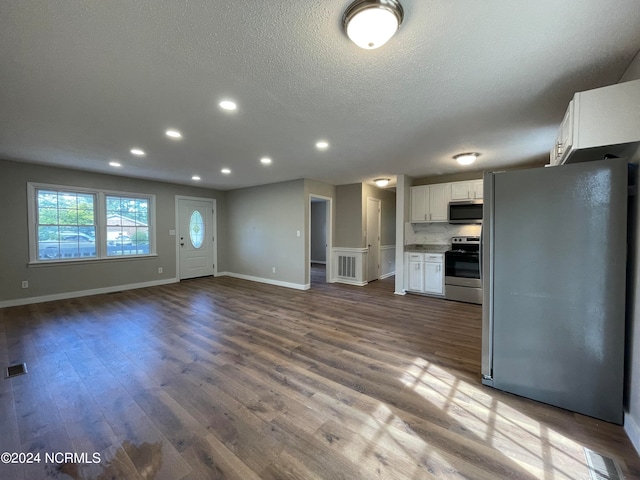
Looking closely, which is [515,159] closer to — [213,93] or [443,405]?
[443,405]

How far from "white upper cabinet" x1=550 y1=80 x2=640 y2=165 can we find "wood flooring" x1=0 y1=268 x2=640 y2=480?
1.96m

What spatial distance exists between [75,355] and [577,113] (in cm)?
500

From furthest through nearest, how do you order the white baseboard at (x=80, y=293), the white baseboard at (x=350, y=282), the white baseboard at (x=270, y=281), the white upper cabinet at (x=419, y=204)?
the white baseboard at (x=350, y=282)
the white baseboard at (x=270, y=281)
the white upper cabinet at (x=419, y=204)
the white baseboard at (x=80, y=293)

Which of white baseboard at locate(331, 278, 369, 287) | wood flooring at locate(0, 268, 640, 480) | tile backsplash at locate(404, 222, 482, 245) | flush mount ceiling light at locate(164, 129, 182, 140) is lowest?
wood flooring at locate(0, 268, 640, 480)

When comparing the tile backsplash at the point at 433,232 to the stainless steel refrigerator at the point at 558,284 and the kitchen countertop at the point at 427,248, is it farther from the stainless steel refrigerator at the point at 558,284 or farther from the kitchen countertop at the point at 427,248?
the stainless steel refrigerator at the point at 558,284

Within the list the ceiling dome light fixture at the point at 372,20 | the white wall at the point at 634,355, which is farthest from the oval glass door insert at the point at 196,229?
the white wall at the point at 634,355

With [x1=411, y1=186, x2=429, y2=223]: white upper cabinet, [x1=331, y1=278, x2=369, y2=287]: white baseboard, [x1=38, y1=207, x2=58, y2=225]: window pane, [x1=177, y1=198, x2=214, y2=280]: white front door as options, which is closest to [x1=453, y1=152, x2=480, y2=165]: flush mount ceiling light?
[x1=411, y1=186, x2=429, y2=223]: white upper cabinet

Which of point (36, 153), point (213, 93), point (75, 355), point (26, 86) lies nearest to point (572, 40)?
point (213, 93)

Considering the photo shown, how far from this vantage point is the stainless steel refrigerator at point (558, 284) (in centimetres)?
183

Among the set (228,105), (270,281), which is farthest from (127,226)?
(228,105)

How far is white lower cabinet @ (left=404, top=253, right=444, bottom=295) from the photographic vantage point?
514 centimetres

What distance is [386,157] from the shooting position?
4195 millimetres

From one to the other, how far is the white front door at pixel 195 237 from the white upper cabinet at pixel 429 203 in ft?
17.9

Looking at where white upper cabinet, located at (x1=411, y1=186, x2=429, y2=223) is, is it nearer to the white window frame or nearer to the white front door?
the white front door
